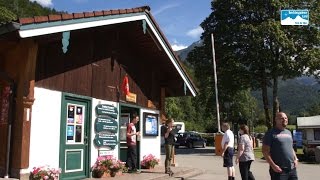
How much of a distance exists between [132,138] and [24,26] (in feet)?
20.4

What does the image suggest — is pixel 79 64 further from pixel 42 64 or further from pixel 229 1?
pixel 229 1

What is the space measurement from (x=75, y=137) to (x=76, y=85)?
1.40 meters

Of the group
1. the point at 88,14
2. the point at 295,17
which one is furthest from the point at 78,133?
the point at 295,17

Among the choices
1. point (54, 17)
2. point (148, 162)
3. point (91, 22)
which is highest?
point (91, 22)

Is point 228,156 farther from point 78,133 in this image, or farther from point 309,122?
point 309,122

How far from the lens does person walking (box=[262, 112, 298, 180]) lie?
7.75 metres

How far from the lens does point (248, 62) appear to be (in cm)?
3512

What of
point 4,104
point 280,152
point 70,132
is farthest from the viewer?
point 70,132

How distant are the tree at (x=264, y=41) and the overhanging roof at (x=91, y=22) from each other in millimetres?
17155

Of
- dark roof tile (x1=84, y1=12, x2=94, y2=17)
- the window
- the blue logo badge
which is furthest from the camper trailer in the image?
dark roof tile (x1=84, y1=12, x2=94, y2=17)

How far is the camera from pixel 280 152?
7801mm

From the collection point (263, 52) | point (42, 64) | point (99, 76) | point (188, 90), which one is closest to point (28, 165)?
point (42, 64)

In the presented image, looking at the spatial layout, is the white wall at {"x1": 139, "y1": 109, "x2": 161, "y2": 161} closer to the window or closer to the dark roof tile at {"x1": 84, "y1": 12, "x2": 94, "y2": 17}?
the dark roof tile at {"x1": 84, "y1": 12, "x2": 94, "y2": 17}

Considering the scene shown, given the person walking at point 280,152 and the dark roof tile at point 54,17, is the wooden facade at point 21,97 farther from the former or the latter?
the person walking at point 280,152
